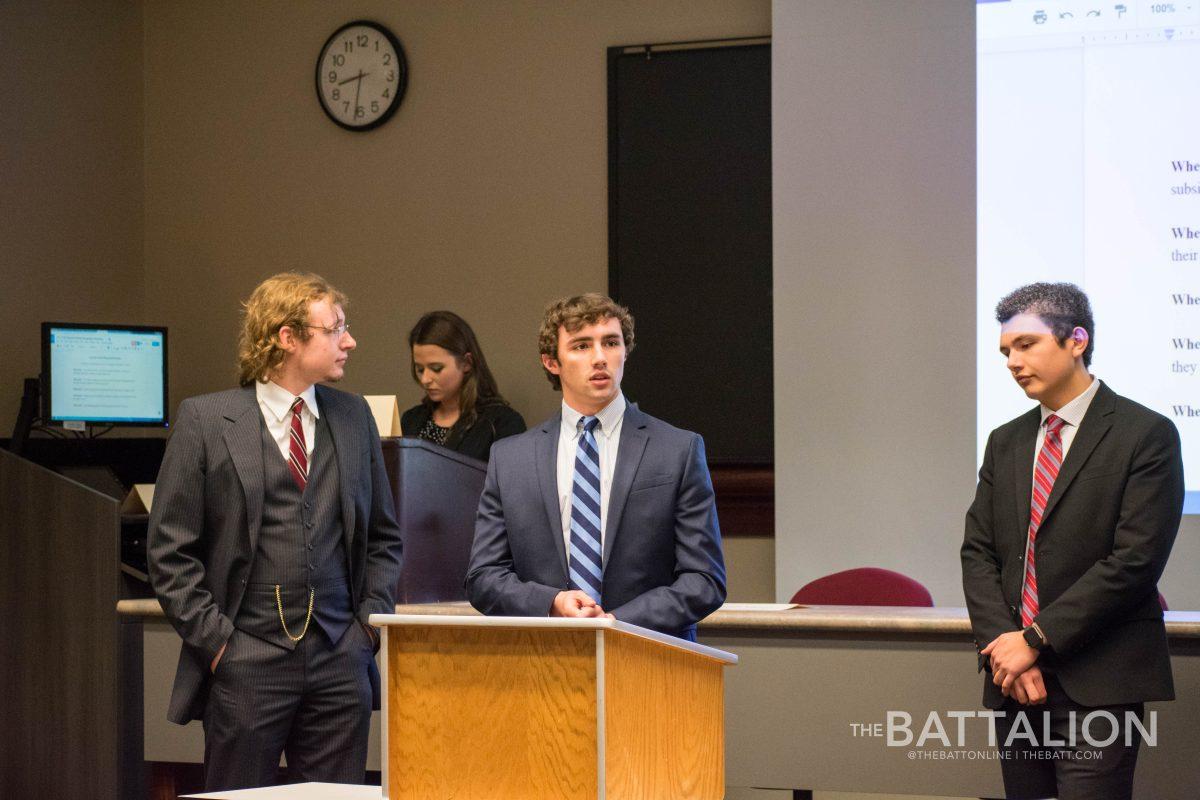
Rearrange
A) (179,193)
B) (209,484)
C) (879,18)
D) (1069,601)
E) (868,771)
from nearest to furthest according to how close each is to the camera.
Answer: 1. (1069,601)
2. (209,484)
3. (868,771)
4. (879,18)
5. (179,193)

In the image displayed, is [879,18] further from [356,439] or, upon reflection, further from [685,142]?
[356,439]

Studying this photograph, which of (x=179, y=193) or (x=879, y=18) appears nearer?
(x=879, y=18)

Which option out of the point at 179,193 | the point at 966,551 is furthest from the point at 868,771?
the point at 179,193

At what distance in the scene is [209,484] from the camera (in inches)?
105

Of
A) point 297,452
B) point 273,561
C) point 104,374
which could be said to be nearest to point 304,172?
point 104,374

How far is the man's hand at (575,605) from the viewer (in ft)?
7.43

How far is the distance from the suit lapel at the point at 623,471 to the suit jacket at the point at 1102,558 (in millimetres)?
789

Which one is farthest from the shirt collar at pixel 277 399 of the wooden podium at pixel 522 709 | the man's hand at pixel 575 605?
the wooden podium at pixel 522 709

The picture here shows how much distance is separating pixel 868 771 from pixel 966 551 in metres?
0.81

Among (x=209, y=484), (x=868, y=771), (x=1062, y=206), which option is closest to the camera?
(x=209, y=484)

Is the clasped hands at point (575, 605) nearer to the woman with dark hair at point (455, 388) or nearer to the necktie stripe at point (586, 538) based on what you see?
the necktie stripe at point (586, 538)

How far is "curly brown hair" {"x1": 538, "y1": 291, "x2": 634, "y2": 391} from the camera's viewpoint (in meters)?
2.60

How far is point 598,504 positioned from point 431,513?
131 cm

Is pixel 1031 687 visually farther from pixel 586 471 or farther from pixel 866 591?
pixel 866 591
